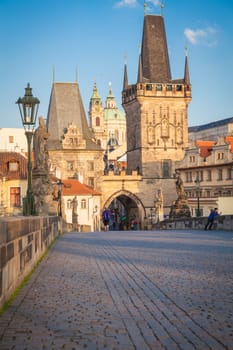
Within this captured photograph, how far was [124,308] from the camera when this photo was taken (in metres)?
6.83

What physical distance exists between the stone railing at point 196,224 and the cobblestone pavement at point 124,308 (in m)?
15.6

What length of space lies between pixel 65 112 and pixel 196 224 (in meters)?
54.7

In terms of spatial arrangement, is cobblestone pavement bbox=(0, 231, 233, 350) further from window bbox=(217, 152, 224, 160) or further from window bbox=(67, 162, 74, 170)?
window bbox=(67, 162, 74, 170)

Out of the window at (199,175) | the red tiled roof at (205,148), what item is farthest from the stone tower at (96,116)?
the window at (199,175)

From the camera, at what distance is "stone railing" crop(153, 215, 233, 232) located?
88.4ft

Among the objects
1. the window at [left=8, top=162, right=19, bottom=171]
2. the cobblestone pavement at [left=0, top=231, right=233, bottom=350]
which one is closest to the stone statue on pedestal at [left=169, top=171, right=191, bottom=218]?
the window at [left=8, top=162, right=19, bottom=171]

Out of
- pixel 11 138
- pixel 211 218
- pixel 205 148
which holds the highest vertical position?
pixel 11 138

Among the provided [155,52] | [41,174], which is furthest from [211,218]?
[155,52]

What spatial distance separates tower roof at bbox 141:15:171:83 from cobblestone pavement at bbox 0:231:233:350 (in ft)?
250

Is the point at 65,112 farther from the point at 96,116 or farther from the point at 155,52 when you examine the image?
the point at 96,116

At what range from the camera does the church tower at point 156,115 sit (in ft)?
271

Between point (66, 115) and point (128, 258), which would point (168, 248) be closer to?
point (128, 258)

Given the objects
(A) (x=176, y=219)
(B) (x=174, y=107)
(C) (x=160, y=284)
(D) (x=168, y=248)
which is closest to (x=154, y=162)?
(B) (x=174, y=107)

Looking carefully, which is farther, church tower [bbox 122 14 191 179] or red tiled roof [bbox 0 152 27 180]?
church tower [bbox 122 14 191 179]
